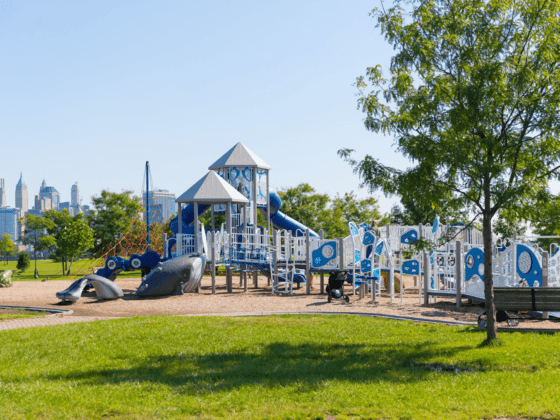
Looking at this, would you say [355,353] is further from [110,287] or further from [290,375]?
[110,287]

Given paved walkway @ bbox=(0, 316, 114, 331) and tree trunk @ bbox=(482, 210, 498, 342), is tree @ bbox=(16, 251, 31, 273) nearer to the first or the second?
paved walkway @ bbox=(0, 316, 114, 331)

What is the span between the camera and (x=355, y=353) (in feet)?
27.0

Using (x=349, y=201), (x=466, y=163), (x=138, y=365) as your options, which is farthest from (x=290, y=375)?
(x=349, y=201)

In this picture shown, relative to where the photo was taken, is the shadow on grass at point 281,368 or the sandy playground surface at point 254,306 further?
the sandy playground surface at point 254,306

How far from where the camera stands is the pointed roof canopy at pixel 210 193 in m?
22.3

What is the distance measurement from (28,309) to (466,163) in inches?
488

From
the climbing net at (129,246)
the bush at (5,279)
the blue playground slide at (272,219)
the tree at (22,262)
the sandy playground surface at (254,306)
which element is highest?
the blue playground slide at (272,219)

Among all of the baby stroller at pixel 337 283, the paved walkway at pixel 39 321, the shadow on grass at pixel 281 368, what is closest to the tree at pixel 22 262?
the paved walkway at pixel 39 321

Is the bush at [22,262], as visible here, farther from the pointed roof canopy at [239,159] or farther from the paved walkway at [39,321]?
the paved walkway at [39,321]

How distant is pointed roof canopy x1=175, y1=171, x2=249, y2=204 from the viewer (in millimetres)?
22266

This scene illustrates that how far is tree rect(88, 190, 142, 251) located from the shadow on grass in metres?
34.7

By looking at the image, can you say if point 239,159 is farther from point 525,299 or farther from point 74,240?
point 525,299

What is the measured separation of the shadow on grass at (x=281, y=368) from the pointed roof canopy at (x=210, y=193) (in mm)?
14074

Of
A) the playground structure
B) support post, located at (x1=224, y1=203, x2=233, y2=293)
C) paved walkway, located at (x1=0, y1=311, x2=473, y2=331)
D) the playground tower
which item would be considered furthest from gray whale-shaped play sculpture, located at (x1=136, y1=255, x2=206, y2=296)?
the playground tower
